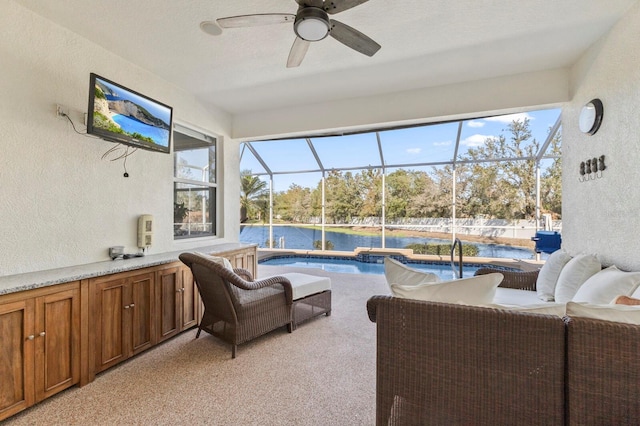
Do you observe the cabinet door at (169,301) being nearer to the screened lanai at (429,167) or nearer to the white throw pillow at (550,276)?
the white throw pillow at (550,276)

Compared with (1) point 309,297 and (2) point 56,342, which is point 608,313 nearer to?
(1) point 309,297

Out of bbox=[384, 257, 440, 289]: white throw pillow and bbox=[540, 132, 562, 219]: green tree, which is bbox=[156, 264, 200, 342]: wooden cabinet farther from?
bbox=[540, 132, 562, 219]: green tree

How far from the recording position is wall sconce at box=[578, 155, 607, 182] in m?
2.67

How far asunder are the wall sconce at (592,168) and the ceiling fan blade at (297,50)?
9.12ft

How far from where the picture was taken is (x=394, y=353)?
58.2 inches

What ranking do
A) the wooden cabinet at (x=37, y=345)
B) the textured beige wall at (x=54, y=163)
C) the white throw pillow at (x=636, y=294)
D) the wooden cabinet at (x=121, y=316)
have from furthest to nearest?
the wooden cabinet at (x=121, y=316), the textured beige wall at (x=54, y=163), the wooden cabinet at (x=37, y=345), the white throw pillow at (x=636, y=294)

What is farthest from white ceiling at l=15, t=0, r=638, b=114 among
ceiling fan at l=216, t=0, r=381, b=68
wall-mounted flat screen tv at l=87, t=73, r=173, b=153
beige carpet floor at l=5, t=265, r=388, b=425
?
beige carpet floor at l=5, t=265, r=388, b=425

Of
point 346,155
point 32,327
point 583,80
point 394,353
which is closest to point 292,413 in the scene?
point 394,353

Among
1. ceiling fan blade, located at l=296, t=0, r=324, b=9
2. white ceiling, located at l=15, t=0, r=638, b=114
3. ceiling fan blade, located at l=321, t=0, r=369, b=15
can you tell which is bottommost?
ceiling fan blade, located at l=321, t=0, r=369, b=15

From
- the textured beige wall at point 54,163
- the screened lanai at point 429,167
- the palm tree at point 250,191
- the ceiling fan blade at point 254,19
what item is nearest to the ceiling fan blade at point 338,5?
the ceiling fan blade at point 254,19

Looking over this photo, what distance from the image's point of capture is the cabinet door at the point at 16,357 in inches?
70.1

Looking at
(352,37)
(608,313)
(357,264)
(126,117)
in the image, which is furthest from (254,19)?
(357,264)

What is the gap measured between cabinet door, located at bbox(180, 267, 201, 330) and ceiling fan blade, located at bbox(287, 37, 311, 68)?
7.64 feet

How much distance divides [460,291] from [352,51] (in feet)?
8.06
